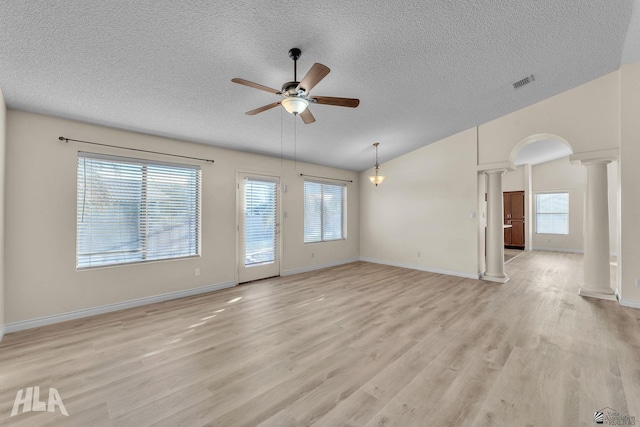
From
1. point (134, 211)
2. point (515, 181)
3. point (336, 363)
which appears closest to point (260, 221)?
point (134, 211)

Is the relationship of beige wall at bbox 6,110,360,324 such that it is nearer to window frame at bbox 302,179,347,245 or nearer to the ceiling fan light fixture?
window frame at bbox 302,179,347,245

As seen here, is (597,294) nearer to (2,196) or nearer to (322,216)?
(322,216)

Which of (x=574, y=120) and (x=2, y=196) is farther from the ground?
(x=574, y=120)

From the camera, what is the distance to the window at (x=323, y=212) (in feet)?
20.8

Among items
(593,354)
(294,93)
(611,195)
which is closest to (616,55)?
(593,354)

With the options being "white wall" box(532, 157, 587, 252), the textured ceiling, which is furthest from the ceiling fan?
"white wall" box(532, 157, 587, 252)

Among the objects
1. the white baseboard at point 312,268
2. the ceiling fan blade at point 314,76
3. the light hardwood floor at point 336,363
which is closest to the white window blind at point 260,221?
the white baseboard at point 312,268

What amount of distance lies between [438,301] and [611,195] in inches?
306

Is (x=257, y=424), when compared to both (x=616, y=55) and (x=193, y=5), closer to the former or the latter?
(x=193, y=5)

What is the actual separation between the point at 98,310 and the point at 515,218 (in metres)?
11.9

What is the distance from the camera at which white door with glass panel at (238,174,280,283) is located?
5.07 meters

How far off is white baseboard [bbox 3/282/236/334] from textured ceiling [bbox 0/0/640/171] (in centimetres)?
249

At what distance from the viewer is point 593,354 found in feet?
A: 8.28

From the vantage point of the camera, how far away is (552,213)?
9.12 meters
